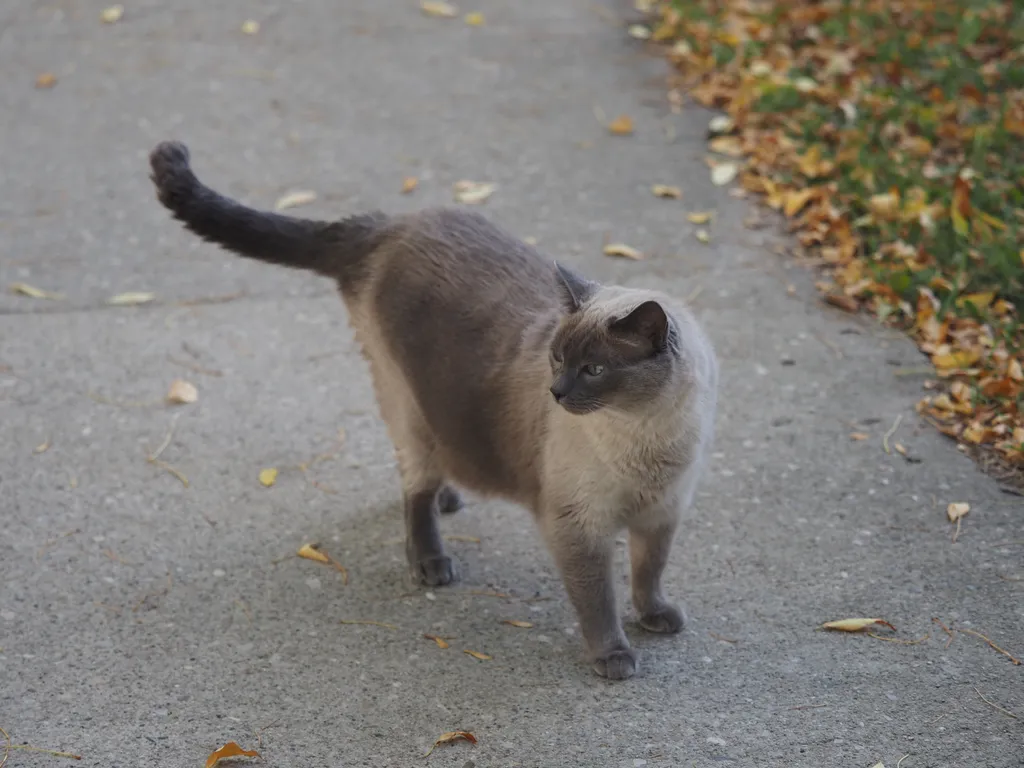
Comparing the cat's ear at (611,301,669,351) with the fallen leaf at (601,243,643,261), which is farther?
the fallen leaf at (601,243,643,261)

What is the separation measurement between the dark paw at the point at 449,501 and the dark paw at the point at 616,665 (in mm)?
1040

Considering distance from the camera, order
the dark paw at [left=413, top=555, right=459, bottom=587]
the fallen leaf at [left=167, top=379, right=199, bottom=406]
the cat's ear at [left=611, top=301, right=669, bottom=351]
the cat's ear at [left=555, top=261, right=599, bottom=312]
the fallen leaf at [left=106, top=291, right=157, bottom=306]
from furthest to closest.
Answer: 1. the fallen leaf at [left=106, top=291, right=157, bottom=306]
2. the fallen leaf at [left=167, top=379, right=199, bottom=406]
3. the dark paw at [left=413, top=555, right=459, bottom=587]
4. the cat's ear at [left=555, top=261, right=599, bottom=312]
5. the cat's ear at [left=611, top=301, right=669, bottom=351]

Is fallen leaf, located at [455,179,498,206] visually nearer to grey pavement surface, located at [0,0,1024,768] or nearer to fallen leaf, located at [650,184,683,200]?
grey pavement surface, located at [0,0,1024,768]

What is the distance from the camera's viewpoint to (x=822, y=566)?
3.97 metres

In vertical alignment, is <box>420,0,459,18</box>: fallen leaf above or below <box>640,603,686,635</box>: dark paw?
below

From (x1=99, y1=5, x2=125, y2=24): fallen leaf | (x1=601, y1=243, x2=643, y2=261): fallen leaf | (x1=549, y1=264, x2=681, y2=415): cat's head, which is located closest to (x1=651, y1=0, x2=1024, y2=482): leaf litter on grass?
(x1=601, y1=243, x2=643, y2=261): fallen leaf

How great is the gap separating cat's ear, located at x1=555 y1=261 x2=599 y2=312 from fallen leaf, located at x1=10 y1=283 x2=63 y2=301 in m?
3.12

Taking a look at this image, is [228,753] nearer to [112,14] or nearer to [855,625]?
[855,625]

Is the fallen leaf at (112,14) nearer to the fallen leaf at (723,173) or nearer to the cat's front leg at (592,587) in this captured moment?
the fallen leaf at (723,173)

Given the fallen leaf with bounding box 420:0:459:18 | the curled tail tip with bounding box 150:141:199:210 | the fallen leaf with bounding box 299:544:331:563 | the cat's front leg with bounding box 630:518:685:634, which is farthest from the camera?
the fallen leaf with bounding box 420:0:459:18

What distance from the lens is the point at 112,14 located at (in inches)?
332

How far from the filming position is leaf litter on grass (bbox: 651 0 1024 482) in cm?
495

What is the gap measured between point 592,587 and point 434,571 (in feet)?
2.24

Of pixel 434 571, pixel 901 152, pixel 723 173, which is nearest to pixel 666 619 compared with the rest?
pixel 434 571
